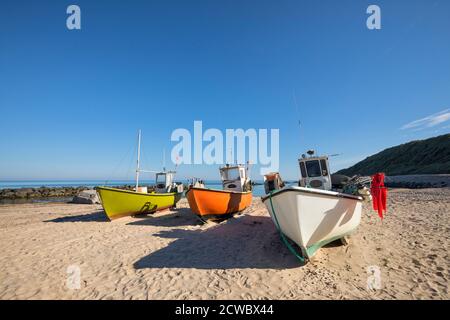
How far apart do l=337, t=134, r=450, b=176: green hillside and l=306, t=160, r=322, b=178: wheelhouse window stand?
39572 mm

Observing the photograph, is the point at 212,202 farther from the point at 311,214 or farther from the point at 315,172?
the point at 311,214

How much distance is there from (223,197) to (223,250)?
4.76 meters

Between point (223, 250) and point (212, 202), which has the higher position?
Result: point (212, 202)

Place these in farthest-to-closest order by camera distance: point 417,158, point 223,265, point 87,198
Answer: point 417,158 → point 87,198 → point 223,265

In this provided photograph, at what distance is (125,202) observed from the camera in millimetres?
13039

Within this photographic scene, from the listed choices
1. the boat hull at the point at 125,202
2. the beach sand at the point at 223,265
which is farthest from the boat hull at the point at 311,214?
the boat hull at the point at 125,202

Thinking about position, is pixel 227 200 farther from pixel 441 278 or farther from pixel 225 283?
pixel 441 278

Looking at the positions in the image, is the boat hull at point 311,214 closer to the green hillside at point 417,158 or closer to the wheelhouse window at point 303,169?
the wheelhouse window at point 303,169

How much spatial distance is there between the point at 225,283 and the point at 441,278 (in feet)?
16.8

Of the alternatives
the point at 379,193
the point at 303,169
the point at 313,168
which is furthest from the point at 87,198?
the point at 379,193

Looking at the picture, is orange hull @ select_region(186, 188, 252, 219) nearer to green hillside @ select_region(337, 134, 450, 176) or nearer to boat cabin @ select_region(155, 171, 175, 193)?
boat cabin @ select_region(155, 171, 175, 193)

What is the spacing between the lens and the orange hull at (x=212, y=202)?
11.5 m

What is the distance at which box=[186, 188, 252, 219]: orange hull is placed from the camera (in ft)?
37.7

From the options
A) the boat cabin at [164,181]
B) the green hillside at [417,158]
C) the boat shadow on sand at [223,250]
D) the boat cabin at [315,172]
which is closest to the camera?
the boat shadow on sand at [223,250]
